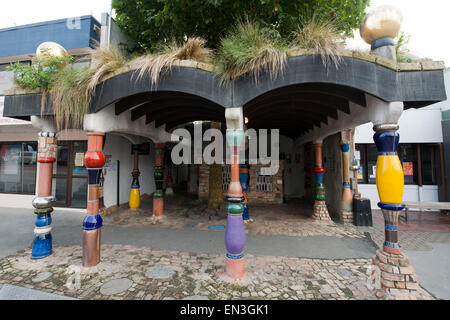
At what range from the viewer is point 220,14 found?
15.3 ft

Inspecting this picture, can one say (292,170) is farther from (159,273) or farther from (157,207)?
(159,273)

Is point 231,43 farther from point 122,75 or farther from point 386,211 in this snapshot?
point 386,211

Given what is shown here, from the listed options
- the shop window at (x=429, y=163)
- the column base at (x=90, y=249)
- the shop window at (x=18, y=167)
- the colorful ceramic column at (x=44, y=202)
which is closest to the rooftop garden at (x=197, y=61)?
the colorful ceramic column at (x=44, y=202)

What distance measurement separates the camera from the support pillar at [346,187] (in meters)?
5.89

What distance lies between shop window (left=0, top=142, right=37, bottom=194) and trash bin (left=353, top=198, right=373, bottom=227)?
11.2 m

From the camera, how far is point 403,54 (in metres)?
2.98

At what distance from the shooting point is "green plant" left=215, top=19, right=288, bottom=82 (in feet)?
9.05

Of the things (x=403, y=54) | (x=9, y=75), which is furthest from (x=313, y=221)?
(x=9, y=75)

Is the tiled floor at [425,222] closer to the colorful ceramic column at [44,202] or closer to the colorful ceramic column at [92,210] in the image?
the colorful ceramic column at [92,210]

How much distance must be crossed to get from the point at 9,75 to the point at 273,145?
36.3 feet

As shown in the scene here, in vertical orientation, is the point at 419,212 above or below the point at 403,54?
below

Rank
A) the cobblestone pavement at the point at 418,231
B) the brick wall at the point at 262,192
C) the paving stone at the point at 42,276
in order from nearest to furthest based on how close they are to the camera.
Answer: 1. the paving stone at the point at 42,276
2. the cobblestone pavement at the point at 418,231
3. the brick wall at the point at 262,192

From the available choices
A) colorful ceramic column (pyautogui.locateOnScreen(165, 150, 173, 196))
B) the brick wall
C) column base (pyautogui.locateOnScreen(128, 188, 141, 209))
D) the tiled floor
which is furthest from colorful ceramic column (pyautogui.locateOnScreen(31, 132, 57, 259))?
the tiled floor

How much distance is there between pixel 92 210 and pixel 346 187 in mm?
6283
